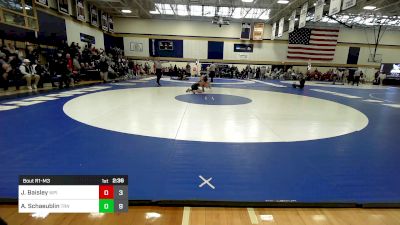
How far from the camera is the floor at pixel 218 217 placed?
1.94 meters

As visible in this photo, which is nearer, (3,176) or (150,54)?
(3,176)

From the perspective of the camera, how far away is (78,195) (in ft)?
3.93

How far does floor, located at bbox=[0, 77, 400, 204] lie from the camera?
8.00 feet

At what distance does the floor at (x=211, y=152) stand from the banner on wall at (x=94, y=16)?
15629mm

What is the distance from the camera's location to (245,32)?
23938 millimetres

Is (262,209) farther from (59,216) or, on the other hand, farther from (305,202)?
(59,216)

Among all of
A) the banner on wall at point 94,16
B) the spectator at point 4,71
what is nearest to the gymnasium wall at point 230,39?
the banner on wall at point 94,16

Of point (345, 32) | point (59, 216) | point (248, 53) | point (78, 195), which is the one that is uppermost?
point (345, 32)

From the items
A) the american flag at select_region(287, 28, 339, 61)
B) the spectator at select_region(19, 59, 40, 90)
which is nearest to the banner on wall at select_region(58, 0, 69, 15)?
the spectator at select_region(19, 59, 40, 90)

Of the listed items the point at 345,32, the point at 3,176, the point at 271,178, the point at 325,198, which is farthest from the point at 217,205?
the point at 345,32

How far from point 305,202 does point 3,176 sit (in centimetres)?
326

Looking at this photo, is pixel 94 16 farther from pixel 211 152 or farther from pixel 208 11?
pixel 211 152

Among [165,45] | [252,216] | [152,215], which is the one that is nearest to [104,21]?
[165,45]

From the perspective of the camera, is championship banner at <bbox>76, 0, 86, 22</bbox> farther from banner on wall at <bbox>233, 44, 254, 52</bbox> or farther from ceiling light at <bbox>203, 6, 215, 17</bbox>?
banner on wall at <bbox>233, 44, 254, 52</bbox>
